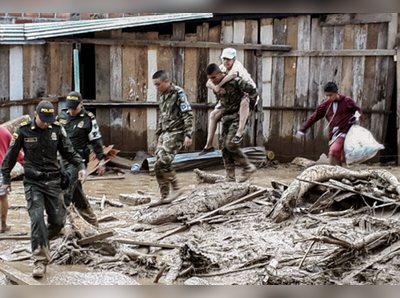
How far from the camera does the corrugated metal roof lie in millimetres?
12617

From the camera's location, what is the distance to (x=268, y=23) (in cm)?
1416

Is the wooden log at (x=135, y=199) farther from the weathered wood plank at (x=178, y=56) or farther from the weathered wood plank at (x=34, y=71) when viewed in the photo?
the weathered wood plank at (x=178, y=56)

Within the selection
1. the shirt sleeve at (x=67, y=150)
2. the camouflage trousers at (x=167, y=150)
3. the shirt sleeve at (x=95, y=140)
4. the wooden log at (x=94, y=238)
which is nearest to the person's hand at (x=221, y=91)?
the camouflage trousers at (x=167, y=150)

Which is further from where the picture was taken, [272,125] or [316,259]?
[272,125]

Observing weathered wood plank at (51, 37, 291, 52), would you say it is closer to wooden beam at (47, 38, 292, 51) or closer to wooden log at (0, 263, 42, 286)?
wooden beam at (47, 38, 292, 51)

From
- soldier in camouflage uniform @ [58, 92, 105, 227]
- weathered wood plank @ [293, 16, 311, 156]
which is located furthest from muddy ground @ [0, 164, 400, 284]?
weathered wood plank @ [293, 16, 311, 156]

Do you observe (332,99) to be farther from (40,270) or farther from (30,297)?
(30,297)

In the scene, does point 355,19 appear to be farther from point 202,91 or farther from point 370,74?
point 202,91

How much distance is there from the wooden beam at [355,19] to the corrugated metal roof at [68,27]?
8.58ft

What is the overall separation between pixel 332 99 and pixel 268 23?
4.56 meters

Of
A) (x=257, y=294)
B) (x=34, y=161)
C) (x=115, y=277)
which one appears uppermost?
(x=34, y=161)

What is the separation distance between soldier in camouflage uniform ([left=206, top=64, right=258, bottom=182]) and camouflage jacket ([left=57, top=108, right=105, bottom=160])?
7.95 feet
